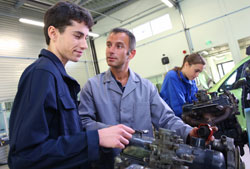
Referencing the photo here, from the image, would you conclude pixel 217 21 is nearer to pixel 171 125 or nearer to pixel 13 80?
pixel 171 125

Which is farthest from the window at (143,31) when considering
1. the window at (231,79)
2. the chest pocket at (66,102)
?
the chest pocket at (66,102)

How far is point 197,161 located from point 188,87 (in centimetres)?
178

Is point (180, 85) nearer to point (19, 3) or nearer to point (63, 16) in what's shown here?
point (63, 16)

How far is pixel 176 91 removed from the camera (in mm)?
2238

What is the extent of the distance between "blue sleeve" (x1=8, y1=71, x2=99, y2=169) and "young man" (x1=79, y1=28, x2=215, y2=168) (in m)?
0.53

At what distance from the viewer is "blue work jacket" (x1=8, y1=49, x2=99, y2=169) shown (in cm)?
65

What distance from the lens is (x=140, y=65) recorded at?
339 inches

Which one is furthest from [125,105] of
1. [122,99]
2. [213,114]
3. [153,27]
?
[153,27]

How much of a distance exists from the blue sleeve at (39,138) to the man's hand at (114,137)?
3cm

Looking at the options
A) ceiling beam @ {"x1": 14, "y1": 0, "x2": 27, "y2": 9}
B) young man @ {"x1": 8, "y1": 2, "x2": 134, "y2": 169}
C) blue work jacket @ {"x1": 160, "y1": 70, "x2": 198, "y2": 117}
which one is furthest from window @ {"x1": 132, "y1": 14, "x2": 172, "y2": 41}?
young man @ {"x1": 8, "y1": 2, "x2": 134, "y2": 169}

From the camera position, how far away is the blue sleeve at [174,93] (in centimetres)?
219

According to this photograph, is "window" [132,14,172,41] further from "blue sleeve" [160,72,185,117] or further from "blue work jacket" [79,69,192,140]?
"blue work jacket" [79,69,192,140]

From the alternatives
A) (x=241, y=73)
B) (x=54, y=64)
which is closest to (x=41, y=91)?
(x=54, y=64)

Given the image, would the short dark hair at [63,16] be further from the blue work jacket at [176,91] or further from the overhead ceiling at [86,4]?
the overhead ceiling at [86,4]
